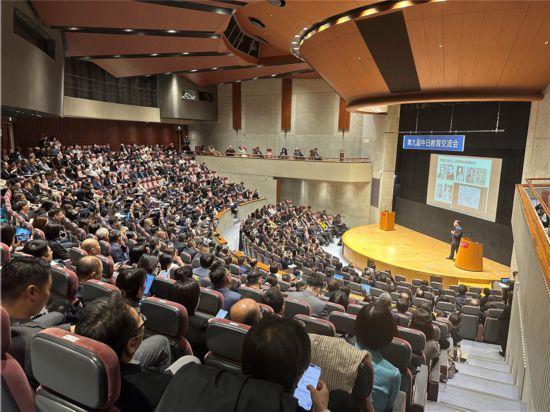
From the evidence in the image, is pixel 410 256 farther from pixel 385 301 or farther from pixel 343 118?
pixel 343 118

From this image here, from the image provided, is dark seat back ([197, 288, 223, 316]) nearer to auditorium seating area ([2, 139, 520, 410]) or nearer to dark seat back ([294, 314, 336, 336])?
auditorium seating area ([2, 139, 520, 410])

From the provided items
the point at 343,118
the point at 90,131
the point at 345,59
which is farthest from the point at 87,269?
the point at 343,118

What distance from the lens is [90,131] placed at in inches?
723

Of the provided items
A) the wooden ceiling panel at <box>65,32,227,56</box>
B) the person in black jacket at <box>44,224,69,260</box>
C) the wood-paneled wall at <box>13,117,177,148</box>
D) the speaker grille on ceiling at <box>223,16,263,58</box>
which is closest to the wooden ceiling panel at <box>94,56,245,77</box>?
the speaker grille on ceiling at <box>223,16,263,58</box>

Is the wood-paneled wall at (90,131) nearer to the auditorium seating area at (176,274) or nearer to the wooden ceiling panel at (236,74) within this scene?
the auditorium seating area at (176,274)

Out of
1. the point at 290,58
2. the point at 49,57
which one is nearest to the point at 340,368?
the point at 49,57

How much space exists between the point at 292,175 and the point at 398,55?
11.2 m

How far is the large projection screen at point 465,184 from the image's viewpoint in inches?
489

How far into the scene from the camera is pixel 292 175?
20.0 meters

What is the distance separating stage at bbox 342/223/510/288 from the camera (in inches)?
438

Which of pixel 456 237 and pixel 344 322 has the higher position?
pixel 344 322

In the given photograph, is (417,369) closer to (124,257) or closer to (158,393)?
(158,393)

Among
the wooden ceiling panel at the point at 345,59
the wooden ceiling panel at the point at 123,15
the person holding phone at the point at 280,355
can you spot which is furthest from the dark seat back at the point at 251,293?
the wooden ceiling panel at the point at 123,15

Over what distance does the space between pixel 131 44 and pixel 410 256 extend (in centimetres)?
1236
